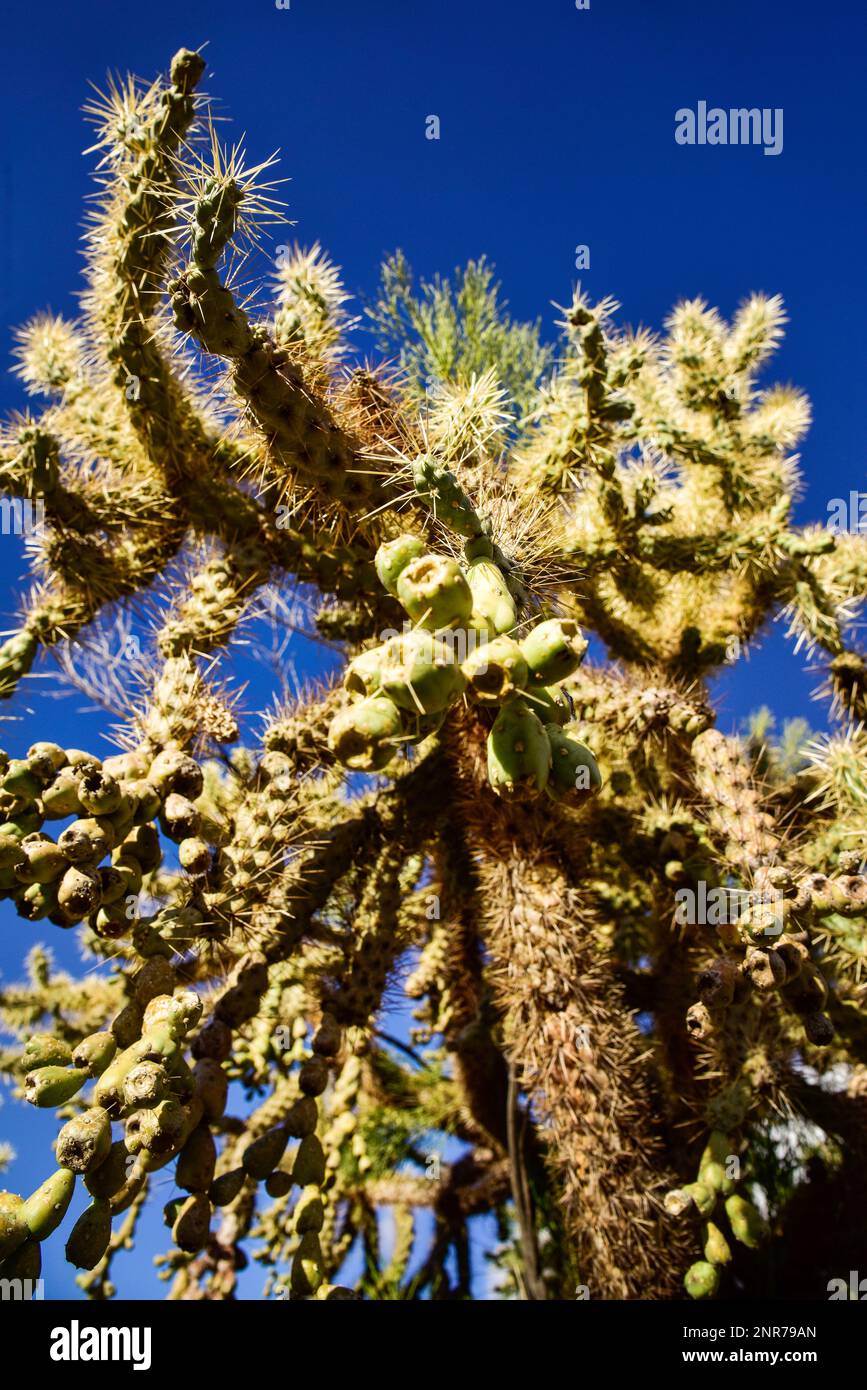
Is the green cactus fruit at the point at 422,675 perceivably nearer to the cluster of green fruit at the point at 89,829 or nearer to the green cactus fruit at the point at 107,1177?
the cluster of green fruit at the point at 89,829

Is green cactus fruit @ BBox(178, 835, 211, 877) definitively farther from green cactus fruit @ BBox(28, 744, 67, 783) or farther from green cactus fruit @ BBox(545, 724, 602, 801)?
green cactus fruit @ BBox(545, 724, 602, 801)

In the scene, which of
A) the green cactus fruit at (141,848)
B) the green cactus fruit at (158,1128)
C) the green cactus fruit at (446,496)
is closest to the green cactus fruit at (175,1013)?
the green cactus fruit at (158,1128)

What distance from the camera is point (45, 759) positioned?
1.74 meters

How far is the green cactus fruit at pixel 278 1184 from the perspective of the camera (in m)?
1.85

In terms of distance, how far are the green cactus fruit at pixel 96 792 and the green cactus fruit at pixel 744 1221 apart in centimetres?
161

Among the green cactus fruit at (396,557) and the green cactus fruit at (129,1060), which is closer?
the green cactus fruit at (396,557)

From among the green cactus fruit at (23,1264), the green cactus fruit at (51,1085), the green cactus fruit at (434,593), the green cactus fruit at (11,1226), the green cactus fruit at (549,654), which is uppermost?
the green cactus fruit at (434,593)

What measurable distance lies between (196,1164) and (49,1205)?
35 cm

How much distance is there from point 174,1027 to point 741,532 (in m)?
2.49

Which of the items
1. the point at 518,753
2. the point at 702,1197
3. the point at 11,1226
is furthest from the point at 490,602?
the point at 702,1197

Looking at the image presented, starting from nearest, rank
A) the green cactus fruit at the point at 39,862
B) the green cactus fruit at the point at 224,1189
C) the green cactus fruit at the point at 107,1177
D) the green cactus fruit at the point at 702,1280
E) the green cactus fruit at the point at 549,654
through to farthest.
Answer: the green cactus fruit at the point at 549,654 → the green cactus fruit at the point at 107,1177 → the green cactus fruit at the point at 39,862 → the green cactus fruit at the point at 224,1189 → the green cactus fruit at the point at 702,1280

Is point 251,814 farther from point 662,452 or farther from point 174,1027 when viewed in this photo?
point 662,452

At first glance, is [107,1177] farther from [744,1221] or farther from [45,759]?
[744,1221]

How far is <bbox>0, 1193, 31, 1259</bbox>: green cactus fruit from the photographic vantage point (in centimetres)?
135
